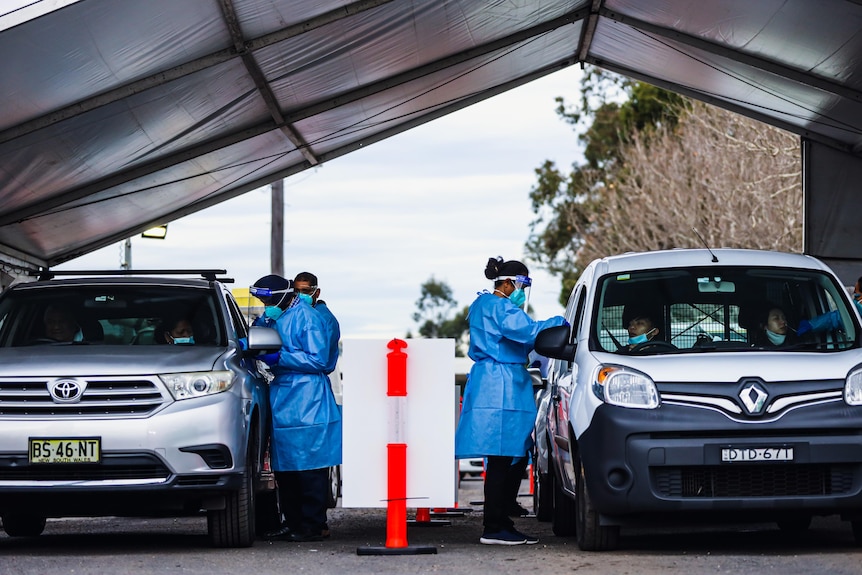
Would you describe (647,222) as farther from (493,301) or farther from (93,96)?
(493,301)

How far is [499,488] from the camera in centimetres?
991

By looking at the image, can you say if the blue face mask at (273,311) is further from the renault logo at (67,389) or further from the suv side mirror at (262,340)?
the renault logo at (67,389)

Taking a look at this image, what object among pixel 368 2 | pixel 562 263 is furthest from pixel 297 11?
pixel 562 263

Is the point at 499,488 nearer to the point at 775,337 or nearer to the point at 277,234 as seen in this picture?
the point at 775,337

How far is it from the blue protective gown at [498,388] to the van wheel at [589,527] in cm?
82

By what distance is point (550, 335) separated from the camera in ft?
30.2

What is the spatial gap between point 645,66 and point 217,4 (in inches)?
298

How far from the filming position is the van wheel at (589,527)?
8.87 metres

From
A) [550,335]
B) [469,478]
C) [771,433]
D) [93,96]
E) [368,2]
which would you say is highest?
[368,2]

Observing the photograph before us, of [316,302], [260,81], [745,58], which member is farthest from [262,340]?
[745,58]

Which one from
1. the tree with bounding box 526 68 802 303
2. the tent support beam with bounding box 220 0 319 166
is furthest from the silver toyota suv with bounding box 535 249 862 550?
the tree with bounding box 526 68 802 303

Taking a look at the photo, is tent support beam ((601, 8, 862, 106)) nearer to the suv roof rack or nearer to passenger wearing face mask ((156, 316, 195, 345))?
the suv roof rack

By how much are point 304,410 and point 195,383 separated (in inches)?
50.2

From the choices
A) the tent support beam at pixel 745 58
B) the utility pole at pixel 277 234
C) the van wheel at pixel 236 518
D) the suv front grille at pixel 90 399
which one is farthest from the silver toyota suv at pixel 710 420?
the utility pole at pixel 277 234
